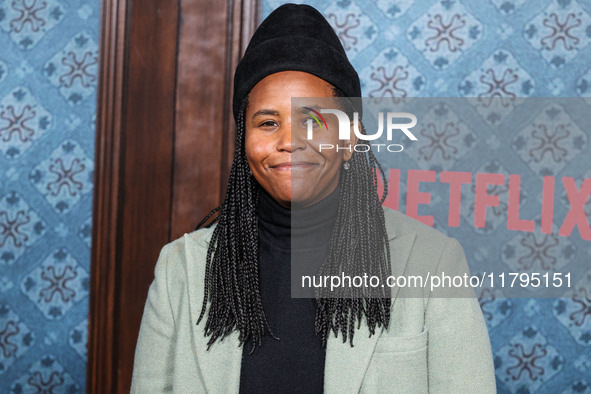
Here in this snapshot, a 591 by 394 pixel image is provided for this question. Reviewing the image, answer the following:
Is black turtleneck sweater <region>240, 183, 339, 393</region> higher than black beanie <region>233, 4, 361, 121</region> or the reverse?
the reverse

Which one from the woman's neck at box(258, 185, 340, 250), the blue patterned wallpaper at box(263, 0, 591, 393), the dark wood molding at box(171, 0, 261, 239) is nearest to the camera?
the woman's neck at box(258, 185, 340, 250)

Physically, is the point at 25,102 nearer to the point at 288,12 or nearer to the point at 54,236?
→ the point at 54,236

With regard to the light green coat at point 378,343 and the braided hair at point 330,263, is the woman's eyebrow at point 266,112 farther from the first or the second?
the light green coat at point 378,343

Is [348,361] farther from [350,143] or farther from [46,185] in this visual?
[46,185]

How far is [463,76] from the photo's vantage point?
165 centimetres

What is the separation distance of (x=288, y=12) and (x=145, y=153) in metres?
0.86

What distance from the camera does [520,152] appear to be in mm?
1633

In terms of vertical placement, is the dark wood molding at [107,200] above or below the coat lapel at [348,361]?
above

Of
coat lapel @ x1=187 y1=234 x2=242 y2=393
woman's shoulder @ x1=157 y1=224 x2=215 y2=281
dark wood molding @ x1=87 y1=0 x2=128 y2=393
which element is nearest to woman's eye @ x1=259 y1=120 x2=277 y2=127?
woman's shoulder @ x1=157 y1=224 x2=215 y2=281

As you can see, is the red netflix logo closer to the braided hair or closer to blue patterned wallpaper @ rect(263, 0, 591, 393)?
blue patterned wallpaper @ rect(263, 0, 591, 393)

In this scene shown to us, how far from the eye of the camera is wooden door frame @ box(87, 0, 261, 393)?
178cm

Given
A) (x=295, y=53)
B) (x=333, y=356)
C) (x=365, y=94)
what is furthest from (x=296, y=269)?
(x=365, y=94)

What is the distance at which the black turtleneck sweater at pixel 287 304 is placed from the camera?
112 cm

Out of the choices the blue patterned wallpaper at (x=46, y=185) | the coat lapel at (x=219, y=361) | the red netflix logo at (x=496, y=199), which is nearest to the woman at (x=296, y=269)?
the coat lapel at (x=219, y=361)
